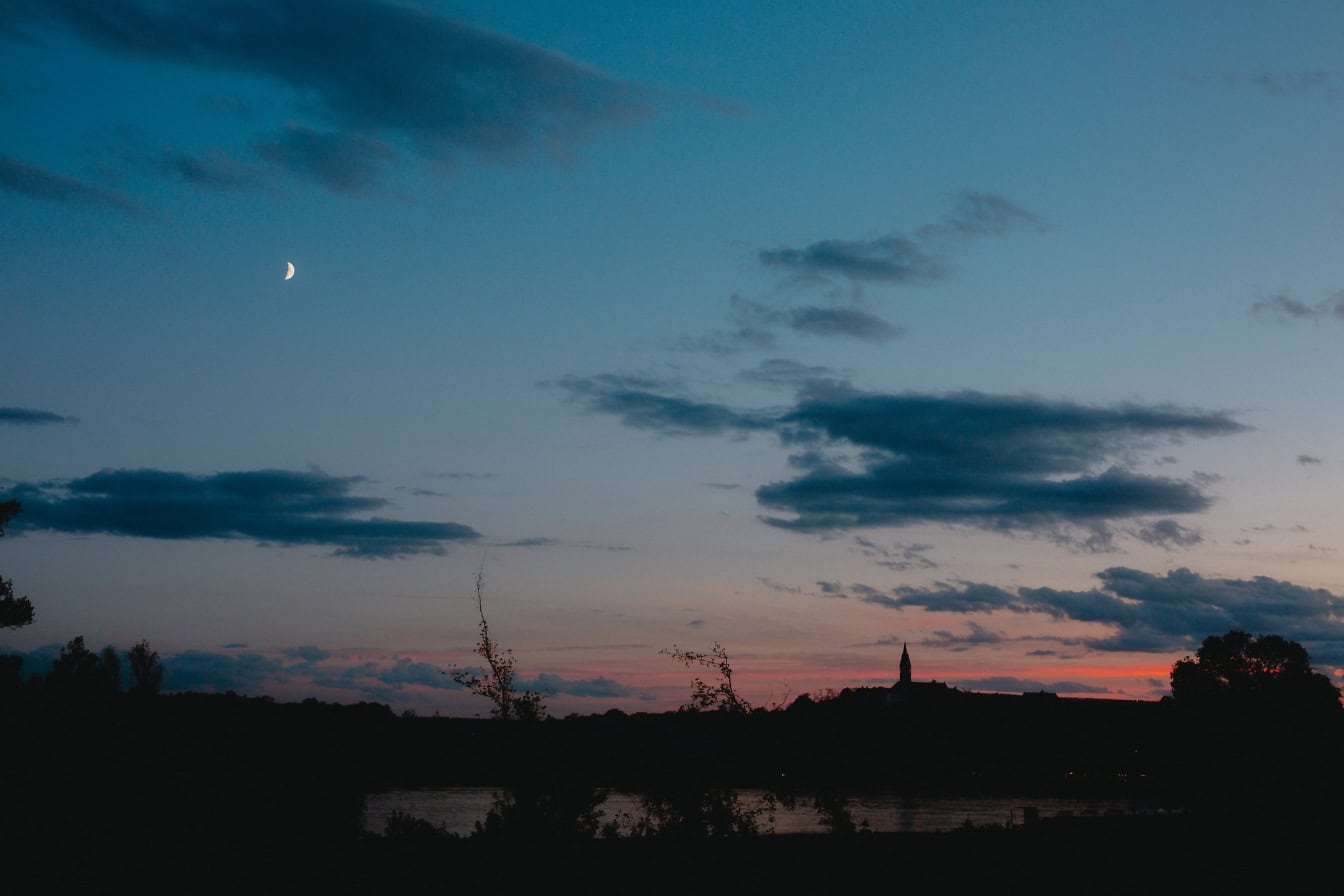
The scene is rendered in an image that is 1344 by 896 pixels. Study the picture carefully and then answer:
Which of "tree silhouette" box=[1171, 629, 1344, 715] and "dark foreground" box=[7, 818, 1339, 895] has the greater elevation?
"tree silhouette" box=[1171, 629, 1344, 715]

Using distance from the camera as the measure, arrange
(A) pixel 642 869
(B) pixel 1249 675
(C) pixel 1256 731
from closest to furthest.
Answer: (A) pixel 642 869 → (C) pixel 1256 731 → (B) pixel 1249 675

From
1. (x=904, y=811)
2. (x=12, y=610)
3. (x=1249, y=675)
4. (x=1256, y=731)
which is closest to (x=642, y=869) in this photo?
(x=12, y=610)

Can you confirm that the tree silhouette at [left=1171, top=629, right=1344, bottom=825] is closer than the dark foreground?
No

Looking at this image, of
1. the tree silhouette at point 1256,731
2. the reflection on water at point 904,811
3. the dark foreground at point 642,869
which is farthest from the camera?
the reflection on water at point 904,811

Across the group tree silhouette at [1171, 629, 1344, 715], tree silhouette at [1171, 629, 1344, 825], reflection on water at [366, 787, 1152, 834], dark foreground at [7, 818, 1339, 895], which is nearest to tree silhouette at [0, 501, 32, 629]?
dark foreground at [7, 818, 1339, 895]

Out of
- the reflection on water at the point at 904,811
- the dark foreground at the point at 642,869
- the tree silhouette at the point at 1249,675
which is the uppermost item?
the tree silhouette at the point at 1249,675

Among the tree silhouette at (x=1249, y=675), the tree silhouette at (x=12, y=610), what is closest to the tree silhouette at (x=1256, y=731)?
the tree silhouette at (x=1249, y=675)

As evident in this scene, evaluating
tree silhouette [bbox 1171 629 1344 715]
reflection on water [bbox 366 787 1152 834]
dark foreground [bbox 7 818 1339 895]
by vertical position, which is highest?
tree silhouette [bbox 1171 629 1344 715]

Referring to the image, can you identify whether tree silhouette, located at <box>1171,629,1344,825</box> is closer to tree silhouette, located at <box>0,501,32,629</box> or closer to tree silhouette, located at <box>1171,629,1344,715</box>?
tree silhouette, located at <box>1171,629,1344,715</box>

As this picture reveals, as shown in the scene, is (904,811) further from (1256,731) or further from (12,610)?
(12,610)

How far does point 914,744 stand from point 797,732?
173 meters

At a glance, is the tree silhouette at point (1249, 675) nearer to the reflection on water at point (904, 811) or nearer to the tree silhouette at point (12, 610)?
the reflection on water at point (904, 811)

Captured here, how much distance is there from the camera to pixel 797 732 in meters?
29.4

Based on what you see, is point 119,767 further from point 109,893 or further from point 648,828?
point 648,828
